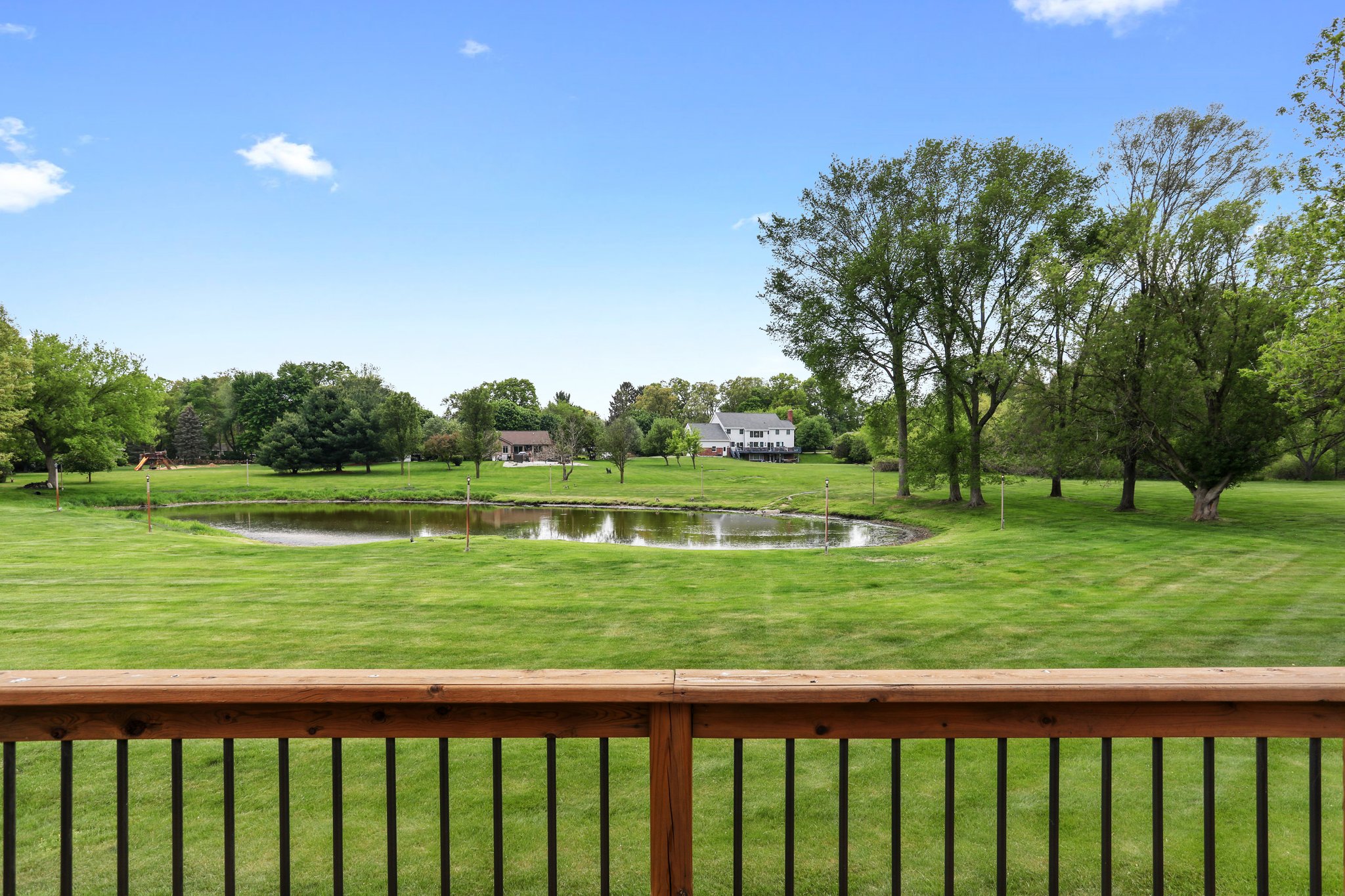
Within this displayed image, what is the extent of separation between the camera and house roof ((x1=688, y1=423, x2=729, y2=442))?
87750 mm

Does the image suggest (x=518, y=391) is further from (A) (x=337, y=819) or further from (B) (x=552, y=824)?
(B) (x=552, y=824)

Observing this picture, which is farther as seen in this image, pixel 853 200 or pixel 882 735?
pixel 853 200

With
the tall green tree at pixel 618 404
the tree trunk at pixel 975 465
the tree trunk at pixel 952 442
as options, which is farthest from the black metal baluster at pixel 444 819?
the tall green tree at pixel 618 404

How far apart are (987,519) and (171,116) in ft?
93.8

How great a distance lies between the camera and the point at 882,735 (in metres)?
1.94

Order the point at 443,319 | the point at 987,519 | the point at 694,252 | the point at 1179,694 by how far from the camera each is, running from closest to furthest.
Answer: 1. the point at 1179,694
2. the point at 987,519
3. the point at 694,252
4. the point at 443,319

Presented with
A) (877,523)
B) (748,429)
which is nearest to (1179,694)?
(877,523)

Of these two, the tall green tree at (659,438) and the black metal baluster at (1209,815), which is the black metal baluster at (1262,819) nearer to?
the black metal baluster at (1209,815)

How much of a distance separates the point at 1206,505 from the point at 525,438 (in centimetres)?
6946

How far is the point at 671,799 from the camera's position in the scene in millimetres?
1985

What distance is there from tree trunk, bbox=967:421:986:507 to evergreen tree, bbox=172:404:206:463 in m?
79.9

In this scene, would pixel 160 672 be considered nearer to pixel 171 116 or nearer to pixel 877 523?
pixel 171 116

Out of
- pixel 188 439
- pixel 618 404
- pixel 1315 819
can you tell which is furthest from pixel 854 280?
pixel 188 439

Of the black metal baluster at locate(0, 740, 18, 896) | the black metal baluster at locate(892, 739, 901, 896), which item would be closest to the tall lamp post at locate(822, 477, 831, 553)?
the black metal baluster at locate(892, 739, 901, 896)
